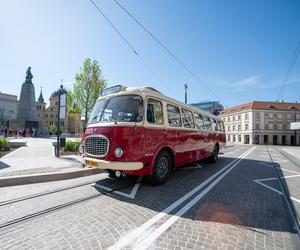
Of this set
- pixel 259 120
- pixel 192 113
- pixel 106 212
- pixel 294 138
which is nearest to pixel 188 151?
pixel 192 113

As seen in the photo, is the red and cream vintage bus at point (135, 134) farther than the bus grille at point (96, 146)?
No

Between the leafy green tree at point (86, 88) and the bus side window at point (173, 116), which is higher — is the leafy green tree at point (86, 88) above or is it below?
above

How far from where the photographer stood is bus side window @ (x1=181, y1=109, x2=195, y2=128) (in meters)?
8.08

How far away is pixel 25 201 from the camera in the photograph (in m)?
4.85

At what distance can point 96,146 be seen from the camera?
5.96 m

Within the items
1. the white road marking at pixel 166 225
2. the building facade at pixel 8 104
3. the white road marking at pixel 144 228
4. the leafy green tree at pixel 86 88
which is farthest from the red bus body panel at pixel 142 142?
the building facade at pixel 8 104

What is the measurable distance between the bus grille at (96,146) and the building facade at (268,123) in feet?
224

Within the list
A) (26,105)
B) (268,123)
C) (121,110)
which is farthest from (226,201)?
(268,123)

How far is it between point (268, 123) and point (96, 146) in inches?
2878

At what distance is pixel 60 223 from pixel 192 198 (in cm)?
306

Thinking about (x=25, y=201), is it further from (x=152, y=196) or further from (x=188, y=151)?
(x=188, y=151)

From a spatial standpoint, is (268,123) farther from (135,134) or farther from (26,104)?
Answer: (135,134)

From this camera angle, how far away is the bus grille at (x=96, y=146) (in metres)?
5.72

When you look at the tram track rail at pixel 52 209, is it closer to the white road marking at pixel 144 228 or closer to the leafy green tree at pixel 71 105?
the white road marking at pixel 144 228
